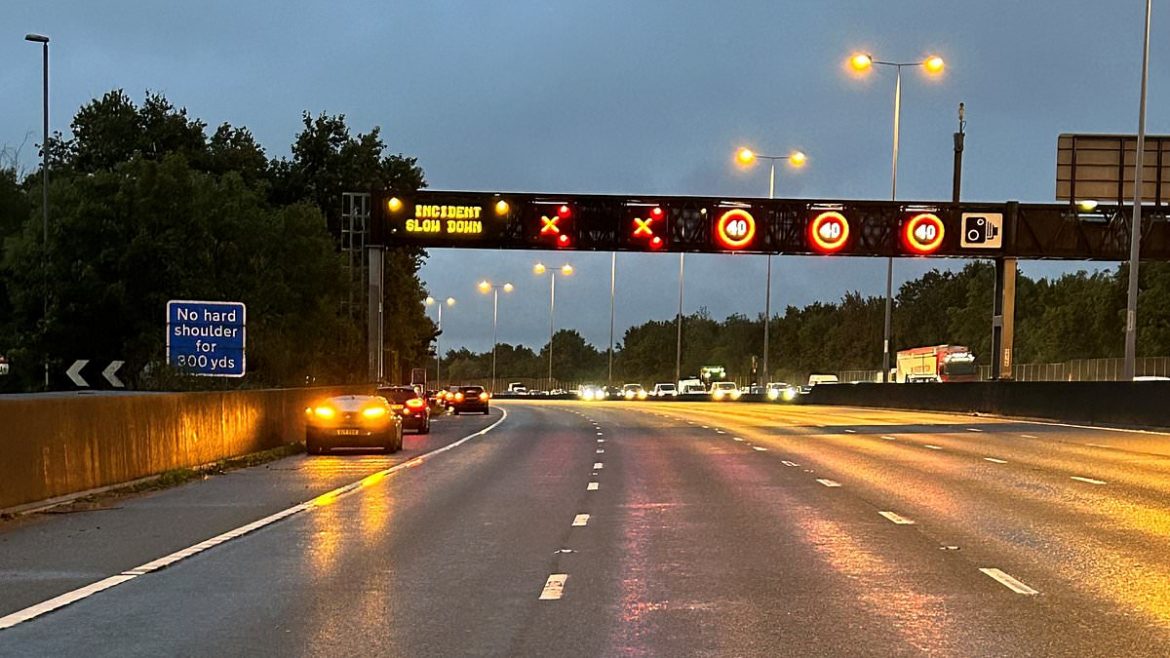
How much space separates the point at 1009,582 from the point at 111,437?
13.0 m

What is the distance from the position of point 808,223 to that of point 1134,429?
496 inches

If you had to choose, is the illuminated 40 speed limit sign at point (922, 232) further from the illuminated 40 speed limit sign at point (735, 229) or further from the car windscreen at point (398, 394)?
the car windscreen at point (398, 394)

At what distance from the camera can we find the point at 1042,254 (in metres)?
45.9

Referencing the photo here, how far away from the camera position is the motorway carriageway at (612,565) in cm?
851

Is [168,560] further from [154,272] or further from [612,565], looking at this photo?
[154,272]

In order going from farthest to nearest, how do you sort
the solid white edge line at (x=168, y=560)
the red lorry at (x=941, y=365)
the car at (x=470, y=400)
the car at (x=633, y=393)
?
the car at (x=633, y=393)
the red lorry at (x=941, y=365)
the car at (x=470, y=400)
the solid white edge line at (x=168, y=560)

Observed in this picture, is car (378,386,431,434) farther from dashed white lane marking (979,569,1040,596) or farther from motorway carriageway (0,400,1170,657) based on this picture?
dashed white lane marking (979,569,1040,596)

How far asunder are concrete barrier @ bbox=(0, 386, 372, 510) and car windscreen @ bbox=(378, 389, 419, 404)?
984 centimetres

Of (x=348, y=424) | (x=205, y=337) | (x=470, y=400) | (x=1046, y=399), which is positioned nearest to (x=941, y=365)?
(x=470, y=400)

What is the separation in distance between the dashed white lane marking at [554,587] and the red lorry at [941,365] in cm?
6723

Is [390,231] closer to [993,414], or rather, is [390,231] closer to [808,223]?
[808,223]

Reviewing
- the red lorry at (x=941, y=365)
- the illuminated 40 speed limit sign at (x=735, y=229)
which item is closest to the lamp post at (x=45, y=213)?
the illuminated 40 speed limit sign at (x=735, y=229)

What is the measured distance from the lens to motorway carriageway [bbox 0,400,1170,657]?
27.9ft

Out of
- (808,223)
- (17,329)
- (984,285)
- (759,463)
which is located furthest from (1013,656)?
(984,285)
